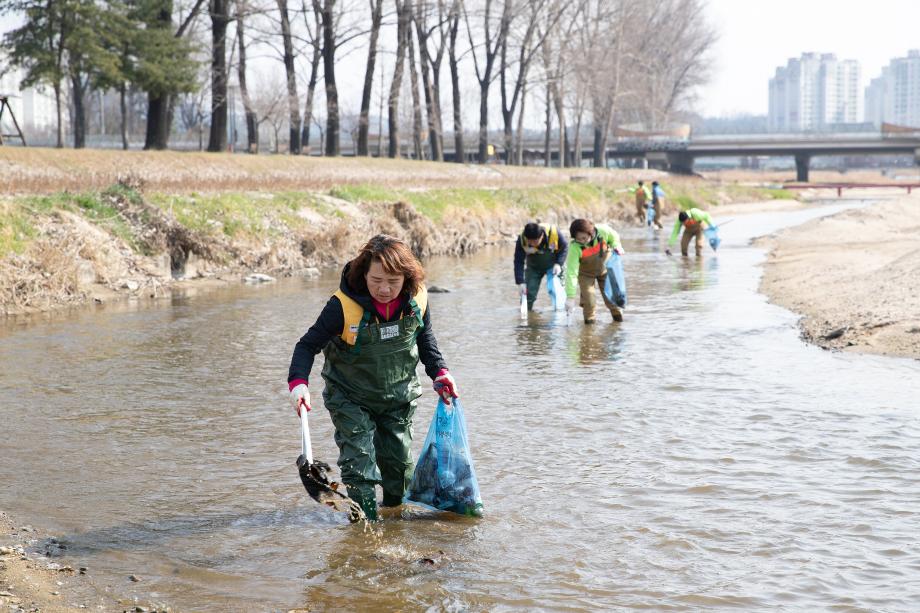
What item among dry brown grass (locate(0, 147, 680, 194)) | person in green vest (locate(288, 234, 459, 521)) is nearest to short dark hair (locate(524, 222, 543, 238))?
person in green vest (locate(288, 234, 459, 521))

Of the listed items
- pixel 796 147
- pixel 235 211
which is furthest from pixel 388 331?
pixel 796 147

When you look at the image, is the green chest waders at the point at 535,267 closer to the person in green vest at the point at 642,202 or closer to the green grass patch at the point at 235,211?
the green grass patch at the point at 235,211

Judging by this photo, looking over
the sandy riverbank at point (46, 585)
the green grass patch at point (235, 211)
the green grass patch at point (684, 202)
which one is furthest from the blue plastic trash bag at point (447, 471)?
the green grass patch at point (684, 202)

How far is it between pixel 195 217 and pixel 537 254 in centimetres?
914

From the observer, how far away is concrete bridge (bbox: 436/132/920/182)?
92188mm

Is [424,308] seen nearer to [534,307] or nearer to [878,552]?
[878,552]

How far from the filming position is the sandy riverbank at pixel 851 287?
12391 millimetres

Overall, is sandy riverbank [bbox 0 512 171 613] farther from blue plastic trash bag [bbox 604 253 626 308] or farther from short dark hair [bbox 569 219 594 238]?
blue plastic trash bag [bbox 604 253 626 308]

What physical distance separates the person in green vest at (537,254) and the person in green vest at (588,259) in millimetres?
512

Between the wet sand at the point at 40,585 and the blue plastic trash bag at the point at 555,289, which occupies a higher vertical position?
the blue plastic trash bag at the point at 555,289

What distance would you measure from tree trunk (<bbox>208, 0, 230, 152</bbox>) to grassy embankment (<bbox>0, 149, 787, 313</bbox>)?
2.64m

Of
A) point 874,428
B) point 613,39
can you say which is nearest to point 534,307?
point 874,428

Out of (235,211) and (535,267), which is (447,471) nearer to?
(535,267)

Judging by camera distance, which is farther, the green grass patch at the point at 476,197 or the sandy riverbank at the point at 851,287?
the green grass patch at the point at 476,197
